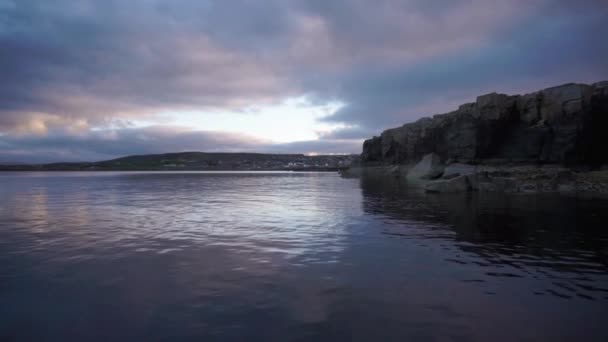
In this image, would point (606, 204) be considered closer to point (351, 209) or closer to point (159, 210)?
point (351, 209)

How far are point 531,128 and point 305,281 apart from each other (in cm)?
4962

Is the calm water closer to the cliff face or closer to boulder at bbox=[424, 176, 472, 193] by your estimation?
boulder at bbox=[424, 176, 472, 193]

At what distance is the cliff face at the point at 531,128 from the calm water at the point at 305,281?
31181 millimetres

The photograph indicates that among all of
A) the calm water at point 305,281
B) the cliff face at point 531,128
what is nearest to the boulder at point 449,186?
the calm water at point 305,281

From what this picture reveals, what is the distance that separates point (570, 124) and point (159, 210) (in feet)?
154

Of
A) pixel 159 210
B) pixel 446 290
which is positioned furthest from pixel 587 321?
pixel 159 210

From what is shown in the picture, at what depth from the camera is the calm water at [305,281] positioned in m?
6.51

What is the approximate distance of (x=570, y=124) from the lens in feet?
140

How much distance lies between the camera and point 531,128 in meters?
47.2

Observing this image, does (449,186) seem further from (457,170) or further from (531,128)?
(531,128)

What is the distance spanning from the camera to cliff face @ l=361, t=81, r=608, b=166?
42250mm

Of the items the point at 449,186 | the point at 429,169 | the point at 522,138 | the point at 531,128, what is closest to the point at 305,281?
the point at 449,186

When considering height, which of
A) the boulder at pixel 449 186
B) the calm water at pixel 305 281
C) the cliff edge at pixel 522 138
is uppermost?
the cliff edge at pixel 522 138

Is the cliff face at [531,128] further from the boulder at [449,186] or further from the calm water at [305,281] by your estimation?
the calm water at [305,281]
